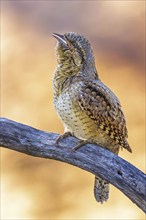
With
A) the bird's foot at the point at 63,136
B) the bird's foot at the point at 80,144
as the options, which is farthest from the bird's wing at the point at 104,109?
the bird's foot at the point at 63,136

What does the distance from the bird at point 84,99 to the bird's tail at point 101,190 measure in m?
0.49

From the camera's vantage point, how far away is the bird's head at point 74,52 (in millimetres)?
4621

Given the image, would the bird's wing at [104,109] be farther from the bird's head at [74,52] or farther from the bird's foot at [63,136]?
the bird's foot at [63,136]

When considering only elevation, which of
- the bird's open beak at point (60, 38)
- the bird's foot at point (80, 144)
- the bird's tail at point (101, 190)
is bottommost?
the bird's tail at point (101, 190)

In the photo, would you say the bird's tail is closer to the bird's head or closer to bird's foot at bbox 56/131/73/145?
bird's foot at bbox 56/131/73/145

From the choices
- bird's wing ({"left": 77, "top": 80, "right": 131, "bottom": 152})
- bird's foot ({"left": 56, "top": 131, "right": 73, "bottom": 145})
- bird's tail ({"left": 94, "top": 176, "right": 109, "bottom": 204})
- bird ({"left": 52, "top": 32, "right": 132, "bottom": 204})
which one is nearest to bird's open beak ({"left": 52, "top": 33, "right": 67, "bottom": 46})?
bird ({"left": 52, "top": 32, "right": 132, "bottom": 204})

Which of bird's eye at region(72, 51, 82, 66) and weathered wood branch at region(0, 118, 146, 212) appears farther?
bird's eye at region(72, 51, 82, 66)

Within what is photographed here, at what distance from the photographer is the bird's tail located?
512 centimetres

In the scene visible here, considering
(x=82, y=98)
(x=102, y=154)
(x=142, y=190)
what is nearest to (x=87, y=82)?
(x=82, y=98)

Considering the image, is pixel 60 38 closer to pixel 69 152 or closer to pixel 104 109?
pixel 104 109

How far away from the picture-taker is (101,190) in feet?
16.8

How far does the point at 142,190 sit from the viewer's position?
428 cm

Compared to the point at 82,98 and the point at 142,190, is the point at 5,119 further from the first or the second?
the point at 142,190

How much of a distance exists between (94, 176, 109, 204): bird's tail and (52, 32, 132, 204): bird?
494 mm
